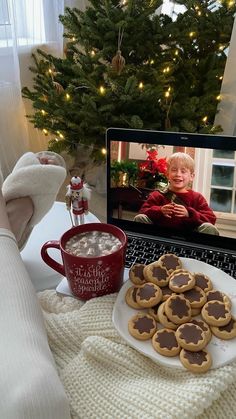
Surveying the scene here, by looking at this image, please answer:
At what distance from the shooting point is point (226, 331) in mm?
385

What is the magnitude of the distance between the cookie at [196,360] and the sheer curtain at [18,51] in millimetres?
1250

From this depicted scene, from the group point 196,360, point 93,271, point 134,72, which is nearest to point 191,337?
point 196,360

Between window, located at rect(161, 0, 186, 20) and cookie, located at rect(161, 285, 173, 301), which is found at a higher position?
window, located at rect(161, 0, 186, 20)

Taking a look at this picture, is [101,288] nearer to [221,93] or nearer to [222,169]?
[222,169]

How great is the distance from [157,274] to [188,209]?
237 mm

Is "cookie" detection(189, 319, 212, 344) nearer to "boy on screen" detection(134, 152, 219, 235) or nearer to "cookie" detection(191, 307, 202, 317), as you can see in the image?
"cookie" detection(191, 307, 202, 317)

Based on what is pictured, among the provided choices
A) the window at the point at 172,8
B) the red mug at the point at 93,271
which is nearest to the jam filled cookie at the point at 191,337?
the red mug at the point at 93,271

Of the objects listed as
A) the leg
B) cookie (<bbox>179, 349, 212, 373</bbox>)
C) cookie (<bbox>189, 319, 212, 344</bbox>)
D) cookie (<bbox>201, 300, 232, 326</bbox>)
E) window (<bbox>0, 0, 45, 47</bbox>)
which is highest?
window (<bbox>0, 0, 45, 47</bbox>)

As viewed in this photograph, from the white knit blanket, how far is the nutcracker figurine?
20 cm

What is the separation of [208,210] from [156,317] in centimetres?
30

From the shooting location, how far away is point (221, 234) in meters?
0.65

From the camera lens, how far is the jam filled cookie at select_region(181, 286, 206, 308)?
412mm

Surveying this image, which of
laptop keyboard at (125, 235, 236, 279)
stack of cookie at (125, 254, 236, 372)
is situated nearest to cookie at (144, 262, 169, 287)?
stack of cookie at (125, 254, 236, 372)

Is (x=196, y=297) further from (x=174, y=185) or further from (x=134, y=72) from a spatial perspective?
(x=134, y=72)
